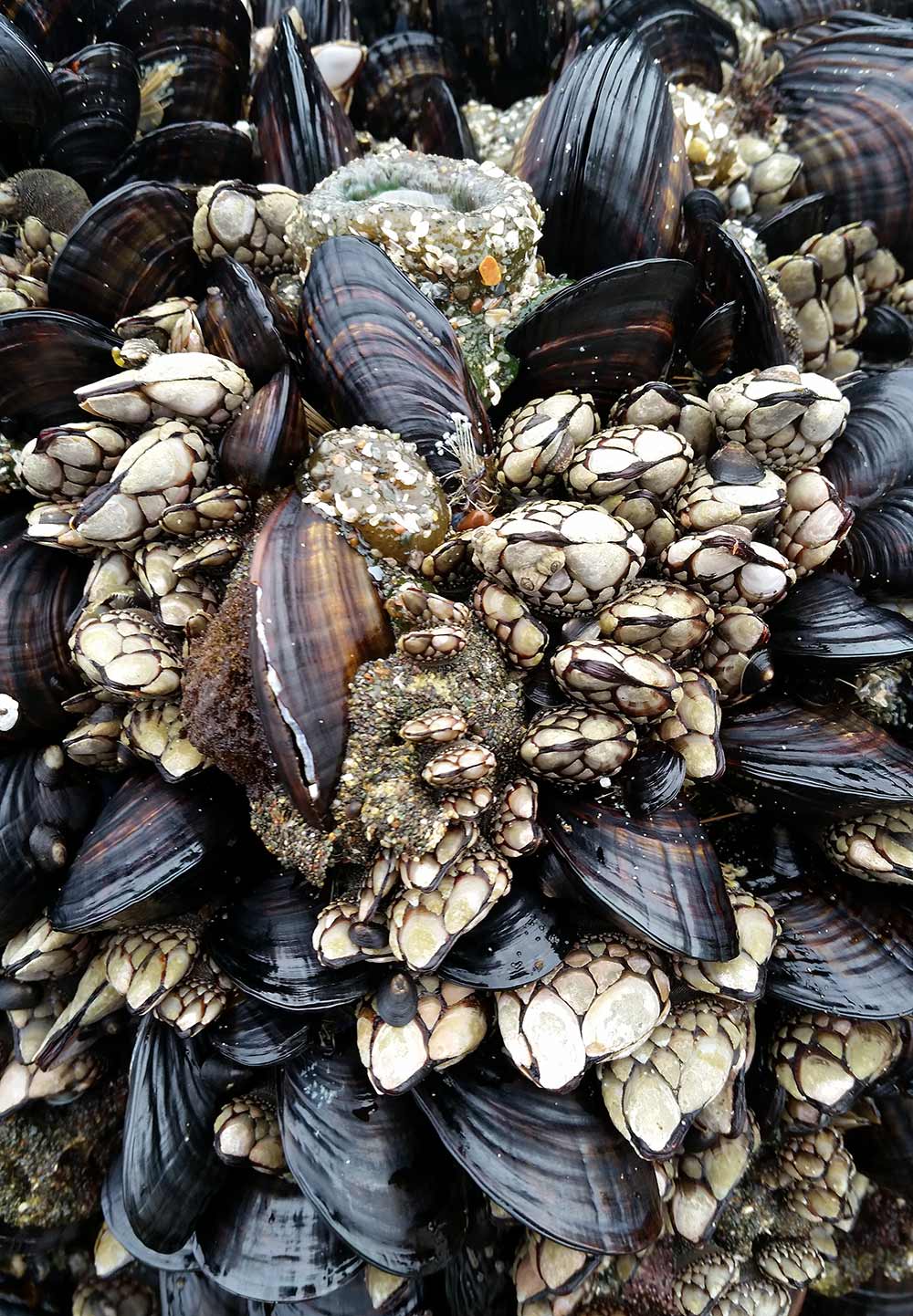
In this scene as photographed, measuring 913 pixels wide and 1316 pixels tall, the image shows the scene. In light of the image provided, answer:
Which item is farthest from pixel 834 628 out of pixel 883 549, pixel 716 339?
pixel 716 339

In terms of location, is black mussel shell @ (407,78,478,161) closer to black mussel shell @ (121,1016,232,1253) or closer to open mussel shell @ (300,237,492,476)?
open mussel shell @ (300,237,492,476)

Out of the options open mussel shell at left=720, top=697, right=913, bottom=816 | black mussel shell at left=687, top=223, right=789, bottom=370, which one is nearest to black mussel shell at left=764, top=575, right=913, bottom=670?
open mussel shell at left=720, top=697, right=913, bottom=816

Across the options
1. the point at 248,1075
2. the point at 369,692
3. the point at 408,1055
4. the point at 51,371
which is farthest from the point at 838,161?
the point at 248,1075

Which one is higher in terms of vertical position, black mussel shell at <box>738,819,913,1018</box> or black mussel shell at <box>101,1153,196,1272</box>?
black mussel shell at <box>738,819,913,1018</box>

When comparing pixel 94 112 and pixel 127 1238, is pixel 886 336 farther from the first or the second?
pixel 127 1238

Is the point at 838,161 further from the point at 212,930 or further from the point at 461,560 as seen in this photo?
the point at 212,930

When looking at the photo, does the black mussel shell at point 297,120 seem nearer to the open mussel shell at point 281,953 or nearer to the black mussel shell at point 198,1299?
the open mussel shell at point 281,953
